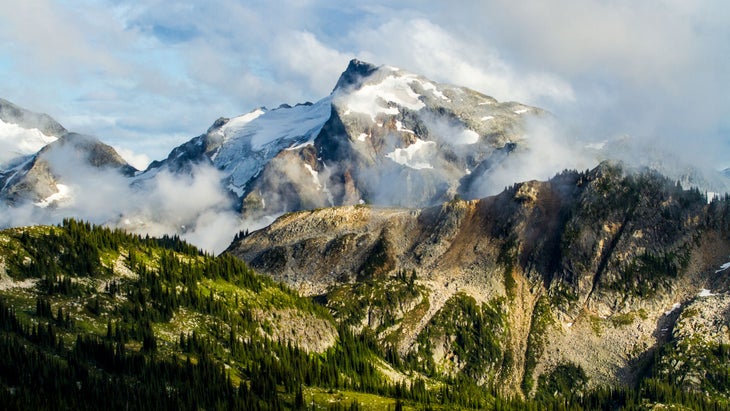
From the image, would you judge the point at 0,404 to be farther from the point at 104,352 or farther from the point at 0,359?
the point at 104,352

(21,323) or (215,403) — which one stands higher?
(21,323)

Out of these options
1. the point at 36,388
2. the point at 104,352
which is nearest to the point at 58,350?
the point at 104,352

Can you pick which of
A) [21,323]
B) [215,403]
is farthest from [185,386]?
[21,323]

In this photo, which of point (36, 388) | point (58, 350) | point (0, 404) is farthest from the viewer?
point (58, 350)

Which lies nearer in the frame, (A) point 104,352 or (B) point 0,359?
(B) point 0,359

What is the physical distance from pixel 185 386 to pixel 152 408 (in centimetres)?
1723

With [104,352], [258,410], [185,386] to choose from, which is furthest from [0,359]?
[258,410]

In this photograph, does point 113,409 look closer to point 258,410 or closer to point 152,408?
point 152,408

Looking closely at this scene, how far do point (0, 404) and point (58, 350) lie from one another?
34.0 metres

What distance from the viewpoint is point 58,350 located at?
7633 inches

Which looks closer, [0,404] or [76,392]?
[0,404]

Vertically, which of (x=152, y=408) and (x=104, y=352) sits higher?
(x=104, y=352)

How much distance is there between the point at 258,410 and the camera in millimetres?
195625

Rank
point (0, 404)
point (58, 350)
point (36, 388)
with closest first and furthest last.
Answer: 1. point (0, 404)
2. point (36, 388)
3. point (58, 350)
